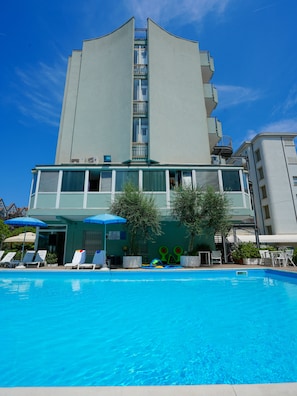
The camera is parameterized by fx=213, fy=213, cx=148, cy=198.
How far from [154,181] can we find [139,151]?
4867mm

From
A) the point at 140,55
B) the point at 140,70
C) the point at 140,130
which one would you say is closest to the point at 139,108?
the point at 140,130

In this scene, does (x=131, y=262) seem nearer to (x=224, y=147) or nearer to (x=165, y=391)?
(x=165, y=391)

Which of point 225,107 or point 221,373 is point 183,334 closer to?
point 221,373

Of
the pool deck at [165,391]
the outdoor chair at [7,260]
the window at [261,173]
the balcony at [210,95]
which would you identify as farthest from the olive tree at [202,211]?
the window at [261,173]

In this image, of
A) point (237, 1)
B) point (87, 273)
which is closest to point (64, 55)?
point (237, 1)

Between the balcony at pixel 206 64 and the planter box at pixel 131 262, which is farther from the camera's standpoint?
the balcony at pixel 206 64

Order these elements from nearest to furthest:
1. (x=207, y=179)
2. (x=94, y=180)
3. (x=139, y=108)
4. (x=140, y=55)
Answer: (x=207, y=179) < (x=94, y=180) < (x=139, y=108) < (x=140, y=55)

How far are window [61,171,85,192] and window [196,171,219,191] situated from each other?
28.4 ft

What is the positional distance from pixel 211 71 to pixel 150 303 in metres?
25.7

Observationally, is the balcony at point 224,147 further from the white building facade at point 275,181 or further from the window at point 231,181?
the window at point 231,181

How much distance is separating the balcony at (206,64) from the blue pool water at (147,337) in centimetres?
2394

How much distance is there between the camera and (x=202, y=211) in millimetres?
13812

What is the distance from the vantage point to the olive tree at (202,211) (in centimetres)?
1366

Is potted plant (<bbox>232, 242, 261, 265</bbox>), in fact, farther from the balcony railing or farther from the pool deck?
the pool deck
